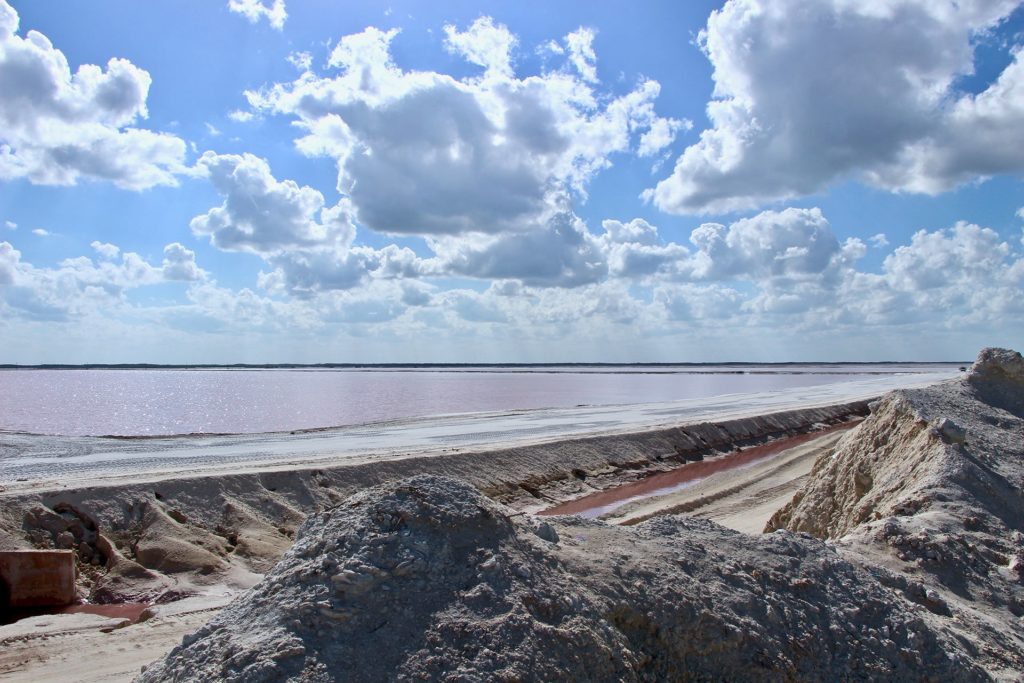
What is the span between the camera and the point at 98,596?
36.6ft

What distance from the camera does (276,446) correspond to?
2439 centimetres

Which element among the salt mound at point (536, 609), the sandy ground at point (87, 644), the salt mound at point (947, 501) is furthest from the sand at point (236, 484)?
the salt mound at point (536, 609)

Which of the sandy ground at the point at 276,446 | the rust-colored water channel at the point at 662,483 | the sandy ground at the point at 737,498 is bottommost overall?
the rust-colored water channel at the point at 662,483

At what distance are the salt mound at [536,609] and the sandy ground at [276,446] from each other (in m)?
12.0

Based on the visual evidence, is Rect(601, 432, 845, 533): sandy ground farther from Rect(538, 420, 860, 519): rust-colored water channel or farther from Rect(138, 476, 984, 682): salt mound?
Rect(138, 476, 984, 682): salt mound

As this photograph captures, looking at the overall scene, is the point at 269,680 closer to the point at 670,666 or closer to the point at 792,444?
the point at 670,666

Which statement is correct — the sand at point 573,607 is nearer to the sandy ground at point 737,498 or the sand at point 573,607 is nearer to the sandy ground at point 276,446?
the sandy ground at point 737,498

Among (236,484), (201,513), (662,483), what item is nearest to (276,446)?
(236,484)

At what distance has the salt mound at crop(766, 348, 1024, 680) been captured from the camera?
20.4ft

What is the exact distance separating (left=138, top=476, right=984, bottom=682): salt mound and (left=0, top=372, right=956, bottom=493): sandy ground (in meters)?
12.0

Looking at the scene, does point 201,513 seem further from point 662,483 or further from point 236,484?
point 662,483

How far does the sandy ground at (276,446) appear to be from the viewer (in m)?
18.2

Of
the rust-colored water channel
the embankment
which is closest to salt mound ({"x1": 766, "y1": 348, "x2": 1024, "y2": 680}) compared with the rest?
→ the rust-colored water channel

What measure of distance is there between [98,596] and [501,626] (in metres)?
9.27
